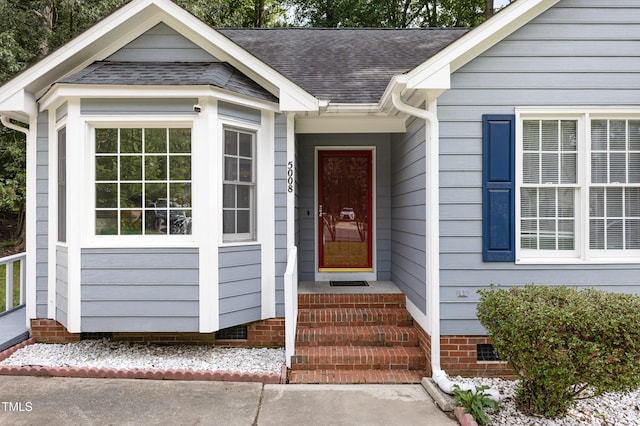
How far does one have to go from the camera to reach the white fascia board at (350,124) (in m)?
5.44

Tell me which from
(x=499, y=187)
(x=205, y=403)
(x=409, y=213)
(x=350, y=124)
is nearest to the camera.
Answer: (x=205, y=403)

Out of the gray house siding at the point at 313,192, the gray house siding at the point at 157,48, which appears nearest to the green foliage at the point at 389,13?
the gray house siding at the point at 313,192

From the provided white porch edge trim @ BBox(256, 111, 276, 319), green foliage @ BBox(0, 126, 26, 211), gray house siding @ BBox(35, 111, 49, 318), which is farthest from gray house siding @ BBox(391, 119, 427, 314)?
green foliage @ BBox(0, 126, 26, 211)

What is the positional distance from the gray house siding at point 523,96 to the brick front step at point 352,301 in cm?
113

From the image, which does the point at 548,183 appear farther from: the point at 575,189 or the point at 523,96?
the point at 523,96

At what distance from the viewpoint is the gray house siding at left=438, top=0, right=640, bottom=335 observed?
4.32 metres

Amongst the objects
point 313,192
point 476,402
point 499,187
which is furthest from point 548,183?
point 313,192

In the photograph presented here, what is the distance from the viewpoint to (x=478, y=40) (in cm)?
415

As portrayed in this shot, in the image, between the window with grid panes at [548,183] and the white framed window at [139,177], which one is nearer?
the window with grid panes at [548,183]

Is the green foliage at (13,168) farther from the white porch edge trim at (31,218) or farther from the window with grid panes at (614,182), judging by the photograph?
the window with grid panes at (614,182)

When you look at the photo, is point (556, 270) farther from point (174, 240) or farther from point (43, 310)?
point (43, 310)

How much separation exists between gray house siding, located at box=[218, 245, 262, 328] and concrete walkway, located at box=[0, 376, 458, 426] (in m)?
0.82

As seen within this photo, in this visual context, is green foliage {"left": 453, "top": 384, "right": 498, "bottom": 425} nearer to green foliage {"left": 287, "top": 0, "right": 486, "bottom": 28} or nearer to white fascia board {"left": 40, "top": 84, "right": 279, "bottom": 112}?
white fascia board {"left": 40, "top": 84, "right": 279, "bottom": 112}

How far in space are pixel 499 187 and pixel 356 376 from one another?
2.49m
